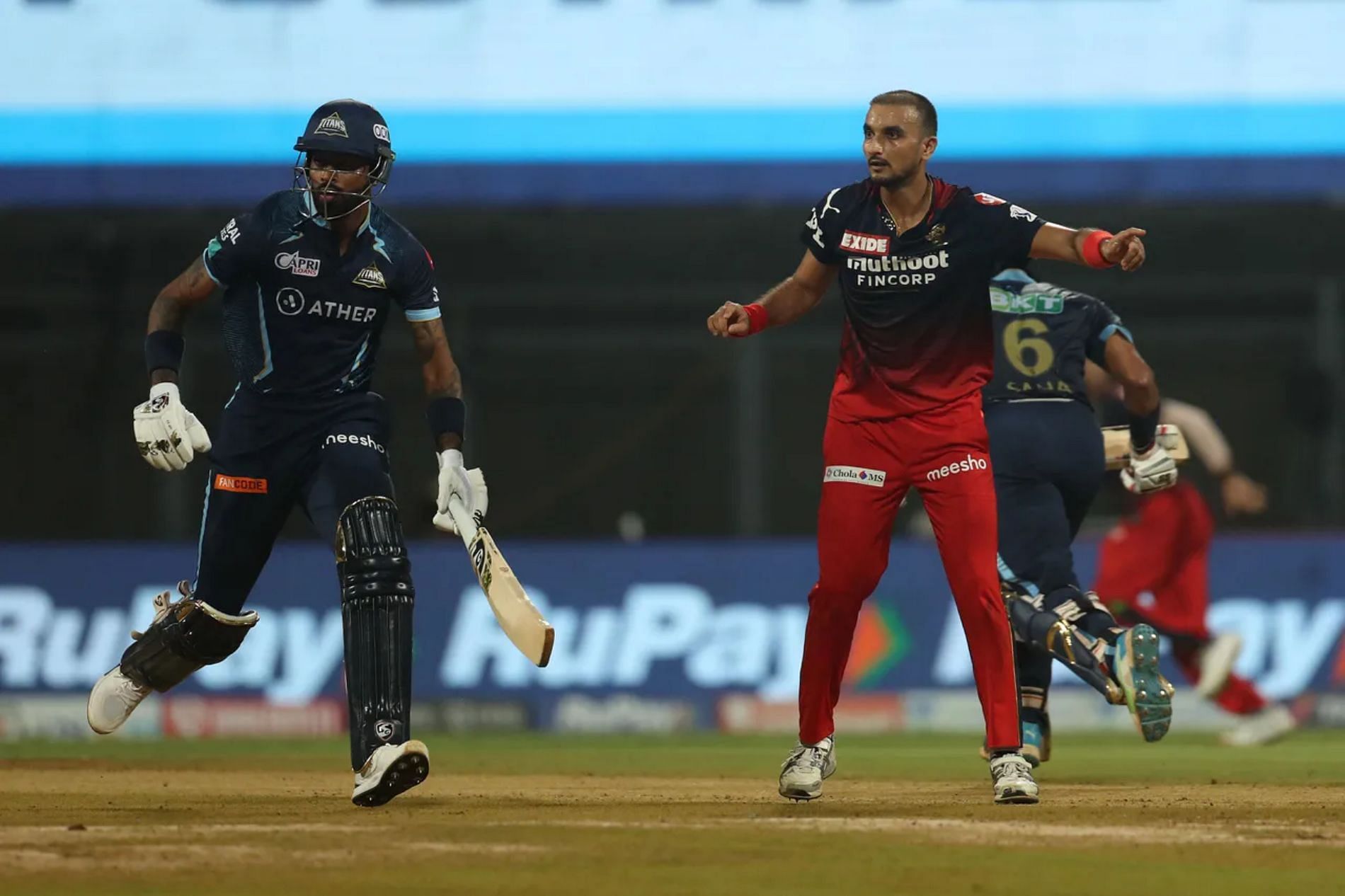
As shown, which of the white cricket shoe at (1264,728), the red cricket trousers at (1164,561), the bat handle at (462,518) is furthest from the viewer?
the red cricket trousers at (1164,561)

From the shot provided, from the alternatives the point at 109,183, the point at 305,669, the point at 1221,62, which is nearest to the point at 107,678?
the point at 305,669

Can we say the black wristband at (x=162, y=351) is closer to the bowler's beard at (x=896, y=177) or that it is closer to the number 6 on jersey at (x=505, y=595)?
Answer: the number 6 on jersey at (x=505, y=595)

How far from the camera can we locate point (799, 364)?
53.6ft

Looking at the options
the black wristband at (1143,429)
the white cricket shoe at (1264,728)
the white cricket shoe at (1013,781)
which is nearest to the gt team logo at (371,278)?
the white cricket shoe at (1013,781)

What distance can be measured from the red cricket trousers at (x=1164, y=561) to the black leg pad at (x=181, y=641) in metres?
5.84

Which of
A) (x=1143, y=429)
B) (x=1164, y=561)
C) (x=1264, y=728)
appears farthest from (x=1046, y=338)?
(x=1264, y=728)

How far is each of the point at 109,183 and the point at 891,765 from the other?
7838mm

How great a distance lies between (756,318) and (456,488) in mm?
1186

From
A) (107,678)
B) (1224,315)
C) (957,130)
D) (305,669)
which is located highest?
(957,130)

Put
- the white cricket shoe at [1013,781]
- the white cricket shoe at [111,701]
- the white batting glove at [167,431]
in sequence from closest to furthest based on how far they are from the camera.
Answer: the white cricket shoe at [1013,781], the white batting glove at [167,431], the white cricket shoe at [111,701]

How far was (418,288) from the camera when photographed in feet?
24.0

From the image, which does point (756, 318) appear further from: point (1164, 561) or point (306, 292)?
point (1164, 561)

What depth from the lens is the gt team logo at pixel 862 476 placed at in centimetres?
713

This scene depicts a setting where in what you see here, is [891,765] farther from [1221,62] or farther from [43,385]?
[43,385]
